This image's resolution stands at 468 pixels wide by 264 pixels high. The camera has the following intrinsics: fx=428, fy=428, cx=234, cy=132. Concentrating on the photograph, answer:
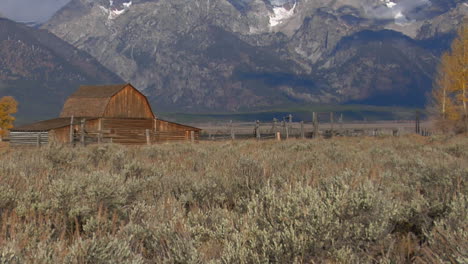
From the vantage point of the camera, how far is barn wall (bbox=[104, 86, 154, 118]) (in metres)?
42.2

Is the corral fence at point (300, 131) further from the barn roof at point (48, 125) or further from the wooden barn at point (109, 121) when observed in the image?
the barn roof at point (48, 125)

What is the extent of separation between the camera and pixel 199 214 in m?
4.78

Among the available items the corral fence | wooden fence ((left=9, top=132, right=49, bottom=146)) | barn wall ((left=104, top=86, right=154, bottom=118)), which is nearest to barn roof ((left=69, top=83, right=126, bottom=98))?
barn wall ((left=104, top=86, right=154, bottom=118))

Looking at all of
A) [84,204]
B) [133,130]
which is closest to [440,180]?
[84,204]

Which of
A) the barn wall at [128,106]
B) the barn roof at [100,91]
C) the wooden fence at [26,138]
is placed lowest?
the wooden fence at [26,138]

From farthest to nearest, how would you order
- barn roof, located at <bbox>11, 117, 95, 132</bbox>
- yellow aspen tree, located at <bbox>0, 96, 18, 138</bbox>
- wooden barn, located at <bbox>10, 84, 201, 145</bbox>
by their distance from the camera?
yellow aspen tree, located at <bbox>0, 96, 18, 138</bbox>
wooden barn, located at <bbox>10, 84, 201, 145</bbox>
barn roof, located at <bbox>11, 117, 95, 132</bbox>

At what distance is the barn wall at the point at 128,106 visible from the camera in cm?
4222

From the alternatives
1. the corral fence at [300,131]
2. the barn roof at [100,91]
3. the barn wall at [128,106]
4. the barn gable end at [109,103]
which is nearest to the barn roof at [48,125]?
the barn gable end at [109,103]

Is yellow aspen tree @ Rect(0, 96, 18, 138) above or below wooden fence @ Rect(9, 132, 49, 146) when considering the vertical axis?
above

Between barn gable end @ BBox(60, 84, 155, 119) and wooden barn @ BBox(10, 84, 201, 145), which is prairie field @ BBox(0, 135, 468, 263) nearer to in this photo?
wooden barn @ BBox(10, 84, 201, 145)

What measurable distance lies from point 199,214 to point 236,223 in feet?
2.26

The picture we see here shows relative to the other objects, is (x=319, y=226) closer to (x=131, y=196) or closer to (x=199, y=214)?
(x=199, y=214)

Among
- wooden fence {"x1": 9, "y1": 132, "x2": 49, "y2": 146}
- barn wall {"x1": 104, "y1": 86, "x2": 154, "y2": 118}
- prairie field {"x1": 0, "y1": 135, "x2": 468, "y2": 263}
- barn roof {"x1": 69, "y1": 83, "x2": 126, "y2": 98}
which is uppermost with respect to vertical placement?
barn roof {"x1": 69, "y1": 83, "x2": 126, "y2": 98}

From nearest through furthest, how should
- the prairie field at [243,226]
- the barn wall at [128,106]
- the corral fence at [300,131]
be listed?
the prairie field at [243,226] < the corral fence at [300,131] < the barn wall at [128,106]
